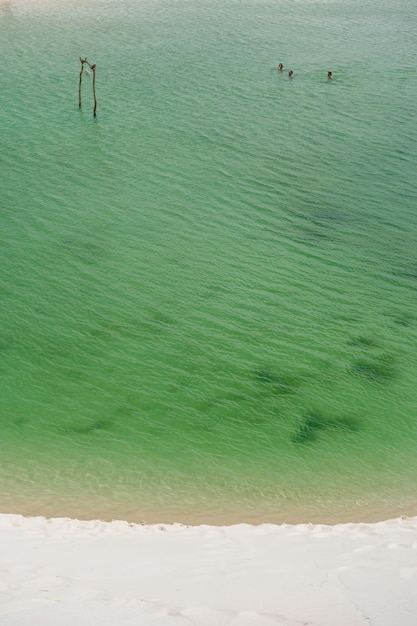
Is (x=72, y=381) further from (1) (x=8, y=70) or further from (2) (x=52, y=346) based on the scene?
(1) (x=8, y=70)

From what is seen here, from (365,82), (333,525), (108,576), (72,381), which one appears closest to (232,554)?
(108,576)

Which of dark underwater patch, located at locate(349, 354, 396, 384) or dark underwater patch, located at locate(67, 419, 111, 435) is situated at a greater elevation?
dark underwater patch, located at locate(349, 354, 396, 384)

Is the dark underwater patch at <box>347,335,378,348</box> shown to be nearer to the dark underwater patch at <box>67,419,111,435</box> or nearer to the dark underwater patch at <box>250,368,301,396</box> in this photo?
the dark underwater patch at <box>250,368,301,396</box>

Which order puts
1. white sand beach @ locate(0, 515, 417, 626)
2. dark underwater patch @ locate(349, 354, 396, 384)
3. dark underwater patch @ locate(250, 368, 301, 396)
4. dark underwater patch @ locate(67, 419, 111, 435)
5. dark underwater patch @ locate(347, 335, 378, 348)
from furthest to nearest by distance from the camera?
dark underwater patch @ locate(347, 335, 378, 348) → dark underwater patch @ locate(349, 354, 396, 384) → dark underwater patch @ locate(250, 368, 301, 396) → dark underwater patch @ locate(67, 419, 111, 435) → white sand beach @ locate(0, 515, 417, 626)

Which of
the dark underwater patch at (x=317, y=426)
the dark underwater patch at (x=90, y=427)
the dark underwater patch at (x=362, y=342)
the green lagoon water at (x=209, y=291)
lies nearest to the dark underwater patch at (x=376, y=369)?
the green lagoon water at (x=209, y=291)

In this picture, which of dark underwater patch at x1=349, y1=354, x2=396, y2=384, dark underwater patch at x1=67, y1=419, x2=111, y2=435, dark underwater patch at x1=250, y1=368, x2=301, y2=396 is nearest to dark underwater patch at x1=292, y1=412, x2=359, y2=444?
dark underwater patch at x1=250, y1=368, x2=301, y2=396

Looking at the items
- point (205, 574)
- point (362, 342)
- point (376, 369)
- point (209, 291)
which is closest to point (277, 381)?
point (376, 369)
